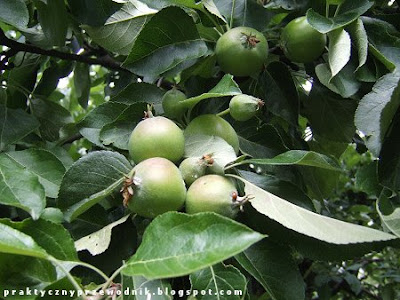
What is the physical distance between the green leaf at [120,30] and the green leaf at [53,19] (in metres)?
0.09

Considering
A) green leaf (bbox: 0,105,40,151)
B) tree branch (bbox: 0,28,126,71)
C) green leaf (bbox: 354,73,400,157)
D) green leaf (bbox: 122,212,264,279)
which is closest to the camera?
green leaf (bbox: 122,212,264,279)

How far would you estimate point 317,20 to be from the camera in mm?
918

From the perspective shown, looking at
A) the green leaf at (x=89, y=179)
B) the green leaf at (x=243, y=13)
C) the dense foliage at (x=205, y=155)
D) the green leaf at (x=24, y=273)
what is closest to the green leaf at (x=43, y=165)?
the dense foliage at (x=205, y=155)

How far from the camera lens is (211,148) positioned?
31.6 inches

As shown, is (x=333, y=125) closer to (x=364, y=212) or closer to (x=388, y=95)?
→ (x=388, y=95)

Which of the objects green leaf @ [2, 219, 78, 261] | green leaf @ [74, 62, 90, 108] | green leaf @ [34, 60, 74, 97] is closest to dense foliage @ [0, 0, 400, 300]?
green leaf @ [2, 219, 78, 261]

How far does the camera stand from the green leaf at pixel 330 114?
3.68 feet

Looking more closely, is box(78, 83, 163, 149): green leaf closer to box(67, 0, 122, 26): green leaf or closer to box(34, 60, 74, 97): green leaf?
box(67, 0, 122, 26): green leaf

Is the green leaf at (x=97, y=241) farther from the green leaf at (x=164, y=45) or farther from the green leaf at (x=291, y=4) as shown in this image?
the green leaf at (x=291, y=4)

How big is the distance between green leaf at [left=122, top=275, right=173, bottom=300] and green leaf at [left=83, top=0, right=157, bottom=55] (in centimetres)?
55

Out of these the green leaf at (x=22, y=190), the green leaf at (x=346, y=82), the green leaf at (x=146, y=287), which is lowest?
the green leaf at (x=146, y=287)

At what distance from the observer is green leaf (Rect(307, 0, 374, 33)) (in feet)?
2.94

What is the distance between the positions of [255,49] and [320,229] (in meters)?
0.39

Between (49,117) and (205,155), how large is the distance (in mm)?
726
